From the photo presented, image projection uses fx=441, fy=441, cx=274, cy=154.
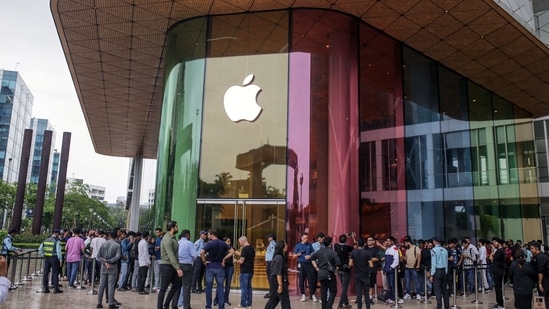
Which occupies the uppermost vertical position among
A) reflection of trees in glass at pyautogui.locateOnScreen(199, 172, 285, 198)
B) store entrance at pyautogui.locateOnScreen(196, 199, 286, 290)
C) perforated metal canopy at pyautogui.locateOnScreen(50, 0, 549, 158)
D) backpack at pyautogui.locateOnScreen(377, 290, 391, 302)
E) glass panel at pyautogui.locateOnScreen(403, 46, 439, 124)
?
perforated metal canopy at pyautogui.locateOnScreen(50, 0, 549, 158)

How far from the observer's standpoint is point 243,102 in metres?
13.4

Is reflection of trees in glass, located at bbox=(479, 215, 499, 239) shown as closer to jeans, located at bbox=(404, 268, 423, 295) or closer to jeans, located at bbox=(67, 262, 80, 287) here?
jeans, located at bbox=(404, 268, 423, 295)

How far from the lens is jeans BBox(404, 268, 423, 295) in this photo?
11.8 meters

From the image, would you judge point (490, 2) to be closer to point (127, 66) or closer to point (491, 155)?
point (491, 155)

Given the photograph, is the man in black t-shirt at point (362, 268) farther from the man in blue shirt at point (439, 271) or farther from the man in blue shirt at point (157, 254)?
the man in blue shirt at point (157, 254)

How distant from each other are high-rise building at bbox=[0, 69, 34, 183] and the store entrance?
78.9 m

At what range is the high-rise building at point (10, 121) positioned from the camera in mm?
79125

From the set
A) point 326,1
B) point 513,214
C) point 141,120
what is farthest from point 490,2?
point 141,120

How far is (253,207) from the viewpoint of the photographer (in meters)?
12.7

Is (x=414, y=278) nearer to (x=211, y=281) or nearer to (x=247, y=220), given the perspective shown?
(x=247, y=220)

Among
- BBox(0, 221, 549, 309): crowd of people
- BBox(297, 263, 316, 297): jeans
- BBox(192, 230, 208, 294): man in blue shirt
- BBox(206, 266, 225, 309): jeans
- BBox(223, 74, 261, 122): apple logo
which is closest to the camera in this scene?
BBox(0, 221, 549, 309): crowd of people

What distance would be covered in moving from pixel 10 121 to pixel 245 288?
86.0m

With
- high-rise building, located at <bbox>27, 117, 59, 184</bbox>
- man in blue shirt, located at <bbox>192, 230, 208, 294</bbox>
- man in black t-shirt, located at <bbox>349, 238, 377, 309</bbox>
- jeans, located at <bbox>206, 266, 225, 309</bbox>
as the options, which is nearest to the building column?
man in blue shirt, located at <bbox>192, 230, 208, 294</bbox>

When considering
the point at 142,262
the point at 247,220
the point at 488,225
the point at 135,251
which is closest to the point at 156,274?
the point at 135,251
